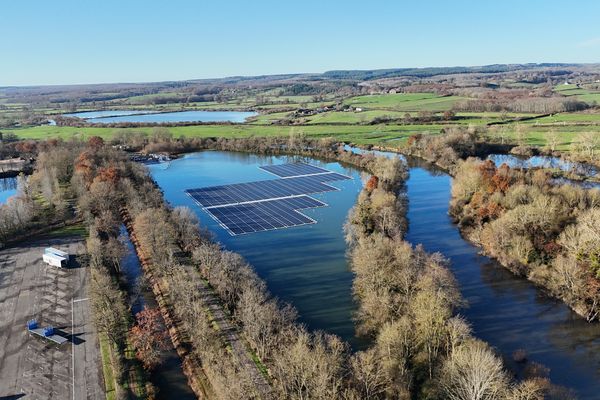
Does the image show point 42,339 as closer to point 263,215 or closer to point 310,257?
point 310,257

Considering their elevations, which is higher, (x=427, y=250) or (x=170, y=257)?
(x=170, y=257)

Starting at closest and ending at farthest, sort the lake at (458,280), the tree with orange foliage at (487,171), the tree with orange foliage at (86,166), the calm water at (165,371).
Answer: the calm water at (165,371) → the lake at (458,280) → the tree with orange foliage at (487,171) → the tree with orange foliage at (86,166)

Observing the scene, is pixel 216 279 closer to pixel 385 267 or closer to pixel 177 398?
pixel 177 398

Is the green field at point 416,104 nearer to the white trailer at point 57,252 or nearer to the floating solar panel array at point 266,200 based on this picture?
the floating solar panel array at point 266,200

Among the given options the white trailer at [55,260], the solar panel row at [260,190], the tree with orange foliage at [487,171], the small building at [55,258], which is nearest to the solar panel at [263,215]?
the solar panel row at [260,190]

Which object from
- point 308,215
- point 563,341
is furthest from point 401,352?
point 308,215

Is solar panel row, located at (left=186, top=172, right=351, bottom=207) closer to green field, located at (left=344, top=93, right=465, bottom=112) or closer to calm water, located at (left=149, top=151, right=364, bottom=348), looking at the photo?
calm water, located at (left=149, top=151, right=364, bottom=348)
